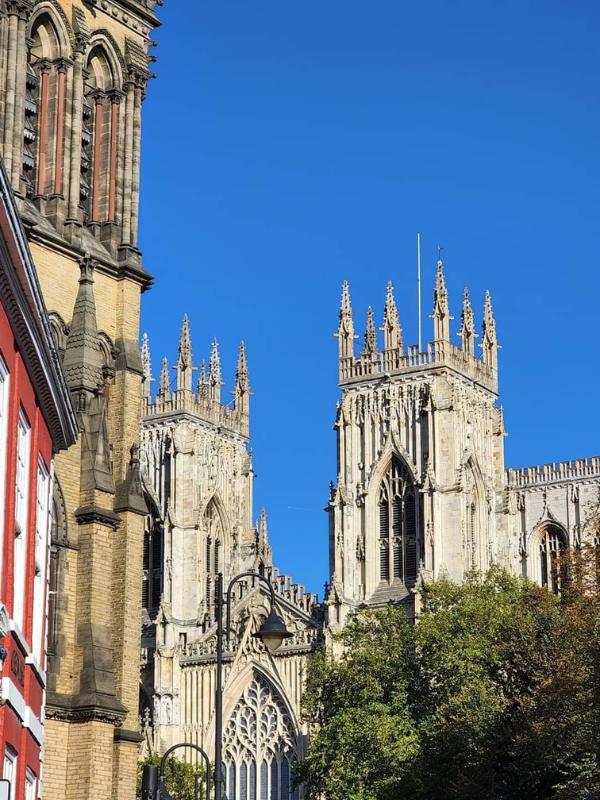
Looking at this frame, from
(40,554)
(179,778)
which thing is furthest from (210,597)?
(40,554)

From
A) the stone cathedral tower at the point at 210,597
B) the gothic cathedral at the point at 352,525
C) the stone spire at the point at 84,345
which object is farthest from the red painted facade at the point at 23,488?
the stone cathedral tower at the point at 210,597

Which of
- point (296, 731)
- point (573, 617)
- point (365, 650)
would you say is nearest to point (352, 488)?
point (296, 731)

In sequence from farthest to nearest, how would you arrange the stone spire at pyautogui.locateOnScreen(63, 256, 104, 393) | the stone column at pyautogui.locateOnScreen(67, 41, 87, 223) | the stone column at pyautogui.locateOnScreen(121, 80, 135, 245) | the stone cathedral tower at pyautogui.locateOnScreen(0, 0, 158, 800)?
the stone column at pyautogui.locateOnScreen(121, 80, 135, 245)
the stone column at pyautogui.locateOnScreen(67, 41, 87, 223)
the stone spire at pyautogui.locateOnScreen(63, 256, 104, 393)
the stone cathedral tower at pyautogui.locateOnScreen(0, 0, 158, 800)

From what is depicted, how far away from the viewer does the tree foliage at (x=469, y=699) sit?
37.8 meters

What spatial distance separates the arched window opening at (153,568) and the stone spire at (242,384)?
370 inches

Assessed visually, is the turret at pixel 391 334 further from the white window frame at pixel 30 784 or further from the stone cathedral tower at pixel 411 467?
the white window frame at pixel 30 784

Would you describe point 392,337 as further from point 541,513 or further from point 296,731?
point 296,731

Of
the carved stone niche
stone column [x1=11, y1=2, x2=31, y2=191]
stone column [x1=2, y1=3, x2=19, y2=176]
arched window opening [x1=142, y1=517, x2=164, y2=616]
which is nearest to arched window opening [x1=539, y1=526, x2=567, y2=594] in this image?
the carved stone niche

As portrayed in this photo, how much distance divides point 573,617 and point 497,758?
23.4 ft

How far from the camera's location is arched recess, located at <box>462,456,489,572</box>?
78125mm

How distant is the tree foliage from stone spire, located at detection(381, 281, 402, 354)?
20324 millimetres

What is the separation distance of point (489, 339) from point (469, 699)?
38820 mm

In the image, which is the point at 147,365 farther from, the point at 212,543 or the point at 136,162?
the point at 136,162

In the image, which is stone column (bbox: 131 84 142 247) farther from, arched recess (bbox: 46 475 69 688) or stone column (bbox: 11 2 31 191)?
arched recess (bbox: 46 475 69 688)
